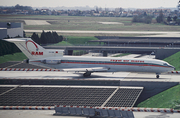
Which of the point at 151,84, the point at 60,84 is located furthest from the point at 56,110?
the point at 151,84

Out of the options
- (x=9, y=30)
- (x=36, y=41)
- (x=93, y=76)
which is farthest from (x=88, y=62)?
(x=36, y=41)

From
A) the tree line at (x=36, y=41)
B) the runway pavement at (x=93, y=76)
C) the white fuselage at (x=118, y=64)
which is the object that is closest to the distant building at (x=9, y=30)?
the tree line at (x=36, y=41)

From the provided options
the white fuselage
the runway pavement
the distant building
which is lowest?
the runway pavement

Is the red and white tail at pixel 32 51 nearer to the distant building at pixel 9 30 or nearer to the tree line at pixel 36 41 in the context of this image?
the tree line at pixel 36 41

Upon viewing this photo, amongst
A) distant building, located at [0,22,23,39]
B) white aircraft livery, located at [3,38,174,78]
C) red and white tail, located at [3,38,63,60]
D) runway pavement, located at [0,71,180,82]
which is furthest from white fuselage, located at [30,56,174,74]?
distant building, located at [0,22,23,39]

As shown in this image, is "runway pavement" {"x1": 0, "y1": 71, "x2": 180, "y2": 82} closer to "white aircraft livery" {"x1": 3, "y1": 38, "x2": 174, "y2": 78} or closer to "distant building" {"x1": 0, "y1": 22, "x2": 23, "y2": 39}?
"white aircraft livery" {"x1": 3, "y1": 38, "x2": 174, "y2": 78}
